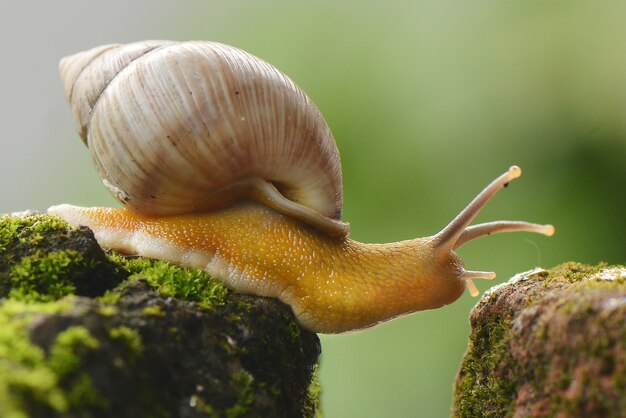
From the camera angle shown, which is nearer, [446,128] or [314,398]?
[314,398]

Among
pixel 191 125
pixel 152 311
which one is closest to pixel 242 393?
pixel 152 311

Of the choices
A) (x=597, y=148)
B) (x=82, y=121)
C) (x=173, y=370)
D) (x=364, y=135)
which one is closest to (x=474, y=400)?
(x=173, y=370)

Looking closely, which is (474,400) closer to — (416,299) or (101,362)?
(416,299)

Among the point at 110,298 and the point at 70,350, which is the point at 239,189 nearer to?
the point at 110,298

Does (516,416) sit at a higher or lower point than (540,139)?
lower

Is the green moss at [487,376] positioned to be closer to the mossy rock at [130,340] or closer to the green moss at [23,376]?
the mossy rock at [130,340]

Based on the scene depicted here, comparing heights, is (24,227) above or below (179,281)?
below

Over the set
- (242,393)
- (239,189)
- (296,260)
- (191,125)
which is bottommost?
(242,393)
